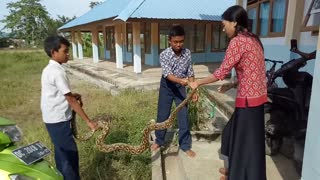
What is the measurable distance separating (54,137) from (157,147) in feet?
4.41

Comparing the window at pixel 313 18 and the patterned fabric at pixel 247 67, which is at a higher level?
the window at pixel 313 18

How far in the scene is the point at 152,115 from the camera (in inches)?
199

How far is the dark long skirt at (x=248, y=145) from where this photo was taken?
2.35m

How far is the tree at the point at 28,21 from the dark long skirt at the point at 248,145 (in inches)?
2177

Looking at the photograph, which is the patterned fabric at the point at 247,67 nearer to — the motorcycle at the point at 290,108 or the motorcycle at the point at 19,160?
the motorcycle at the point at 290,108

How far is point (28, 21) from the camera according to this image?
172 ft

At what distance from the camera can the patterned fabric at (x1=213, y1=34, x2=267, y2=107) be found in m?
2.21

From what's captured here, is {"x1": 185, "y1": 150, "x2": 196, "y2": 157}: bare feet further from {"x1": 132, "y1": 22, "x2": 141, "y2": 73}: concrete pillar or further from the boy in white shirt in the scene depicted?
{"x1": 132, "y1": 22, "x2": 141, "y2": 73}: concrete pillar

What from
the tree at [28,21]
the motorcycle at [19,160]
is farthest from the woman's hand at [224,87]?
the tree at [28,21]

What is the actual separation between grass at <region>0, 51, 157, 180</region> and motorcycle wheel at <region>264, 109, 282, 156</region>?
58.2 inches

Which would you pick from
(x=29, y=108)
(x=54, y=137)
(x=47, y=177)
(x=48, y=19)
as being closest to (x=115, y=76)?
(x=29, y=108)

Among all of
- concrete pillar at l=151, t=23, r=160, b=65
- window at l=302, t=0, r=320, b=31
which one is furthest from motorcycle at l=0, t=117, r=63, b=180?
concrete pillar at l=151, t=23, r=160, b=65

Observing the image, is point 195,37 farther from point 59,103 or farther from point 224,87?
point 59,103

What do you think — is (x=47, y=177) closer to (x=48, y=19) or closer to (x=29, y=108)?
(x=29, y=108)
